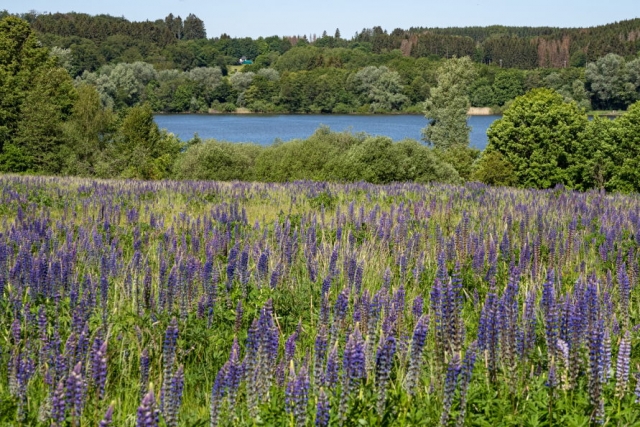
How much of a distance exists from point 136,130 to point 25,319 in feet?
222

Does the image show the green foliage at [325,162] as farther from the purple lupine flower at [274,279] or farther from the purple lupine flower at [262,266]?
the purple lupine flower at [274,279]

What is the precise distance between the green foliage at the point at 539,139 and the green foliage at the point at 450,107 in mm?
24058

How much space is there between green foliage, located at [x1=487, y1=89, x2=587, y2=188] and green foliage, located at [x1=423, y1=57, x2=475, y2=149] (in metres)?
24.1

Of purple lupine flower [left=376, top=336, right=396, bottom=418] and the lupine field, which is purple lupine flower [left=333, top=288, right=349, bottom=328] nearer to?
the lupine field

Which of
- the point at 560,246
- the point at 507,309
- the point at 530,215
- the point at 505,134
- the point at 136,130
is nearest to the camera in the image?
the point at 507,309

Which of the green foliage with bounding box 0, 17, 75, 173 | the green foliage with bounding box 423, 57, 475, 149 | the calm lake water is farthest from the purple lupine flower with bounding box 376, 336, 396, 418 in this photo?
the calm lake water

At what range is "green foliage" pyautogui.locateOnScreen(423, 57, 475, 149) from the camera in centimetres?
8406

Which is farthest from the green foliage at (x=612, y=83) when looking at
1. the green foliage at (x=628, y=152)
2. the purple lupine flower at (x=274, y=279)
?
the purple lupine flower at (x=274, y=279)

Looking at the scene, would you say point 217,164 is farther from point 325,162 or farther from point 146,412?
point 146,412

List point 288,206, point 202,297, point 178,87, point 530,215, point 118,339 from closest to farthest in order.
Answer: point 118,339 → point 202,297 → point 530,215 → point 288,206 → point 178,87

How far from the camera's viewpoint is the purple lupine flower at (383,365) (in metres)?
3.31

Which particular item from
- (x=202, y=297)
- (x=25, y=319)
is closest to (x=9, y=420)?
(x=25, y=319)

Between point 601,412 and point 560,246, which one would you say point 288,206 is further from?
point 601,412

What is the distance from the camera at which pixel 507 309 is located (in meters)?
4.09
